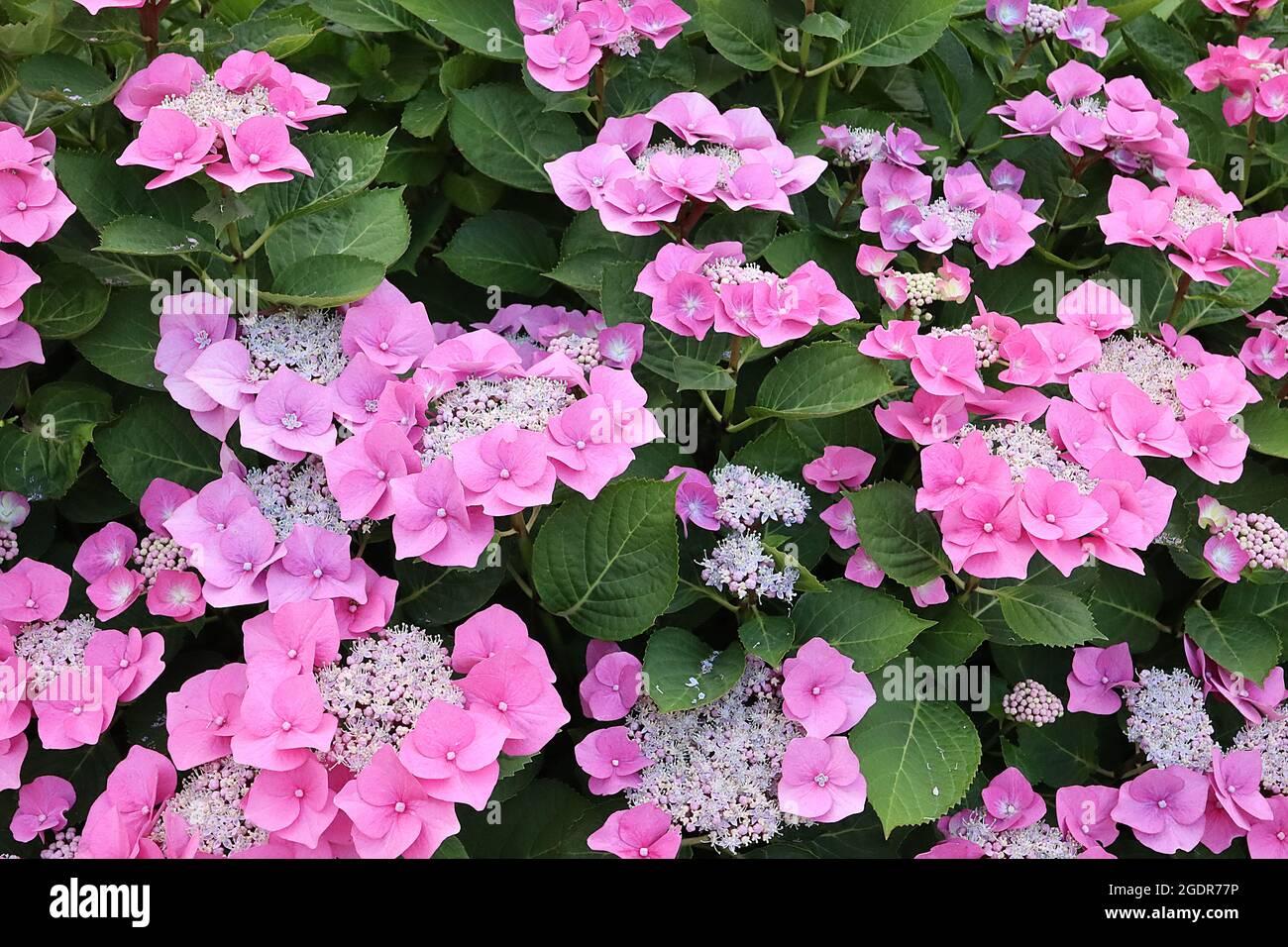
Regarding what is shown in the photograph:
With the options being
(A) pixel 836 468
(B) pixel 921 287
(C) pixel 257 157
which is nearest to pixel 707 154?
(B) pixel 921 287

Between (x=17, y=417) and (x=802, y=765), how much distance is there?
992 millimetres

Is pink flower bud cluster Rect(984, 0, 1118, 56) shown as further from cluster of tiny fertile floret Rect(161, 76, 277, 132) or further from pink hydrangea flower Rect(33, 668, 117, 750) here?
pink hydrangea flower Rect(33, 668, 117, 750)

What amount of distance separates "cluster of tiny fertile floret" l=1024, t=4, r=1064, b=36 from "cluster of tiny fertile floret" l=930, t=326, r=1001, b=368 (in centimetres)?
56

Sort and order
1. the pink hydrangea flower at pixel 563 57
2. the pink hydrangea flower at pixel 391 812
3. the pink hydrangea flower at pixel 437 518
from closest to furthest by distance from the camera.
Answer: the pink hydrangea flower at pixel 391 812 → the pink hydrangea flower at pixel 437 518 → the pink hydrangea flower at pixel 563 57

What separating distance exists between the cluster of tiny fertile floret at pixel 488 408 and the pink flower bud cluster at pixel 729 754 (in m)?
0.27

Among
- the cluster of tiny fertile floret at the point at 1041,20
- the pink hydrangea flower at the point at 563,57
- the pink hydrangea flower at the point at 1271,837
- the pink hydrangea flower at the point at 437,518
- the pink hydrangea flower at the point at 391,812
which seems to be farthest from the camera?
the cluster of tiny fertile floret at the point at 1041,20

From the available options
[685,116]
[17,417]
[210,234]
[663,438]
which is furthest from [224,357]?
[685,116]

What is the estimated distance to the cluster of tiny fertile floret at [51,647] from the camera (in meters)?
1.11

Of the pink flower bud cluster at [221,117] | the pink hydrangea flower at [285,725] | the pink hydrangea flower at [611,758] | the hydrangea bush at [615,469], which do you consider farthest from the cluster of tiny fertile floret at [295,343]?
the pink hydrangea flower at [611,758]

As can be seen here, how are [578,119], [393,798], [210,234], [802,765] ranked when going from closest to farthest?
[393,798]
[802,765]
[210,234]
[578,119]

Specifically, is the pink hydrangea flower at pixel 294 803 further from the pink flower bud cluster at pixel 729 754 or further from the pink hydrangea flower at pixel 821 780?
the pink hydrangea flower at pixel 821 780

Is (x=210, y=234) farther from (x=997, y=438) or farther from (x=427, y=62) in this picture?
(x=997, y=438)
